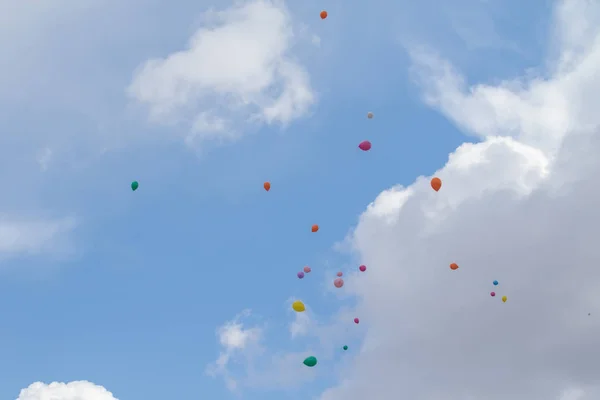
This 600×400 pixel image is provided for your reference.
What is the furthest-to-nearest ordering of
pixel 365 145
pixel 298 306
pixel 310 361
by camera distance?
pixel 365 145 → pixel 298 306 → pixel 310 361

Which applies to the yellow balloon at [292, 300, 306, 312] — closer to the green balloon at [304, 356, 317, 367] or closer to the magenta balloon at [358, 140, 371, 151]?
the green balloon at [304, 356, 317, 367]

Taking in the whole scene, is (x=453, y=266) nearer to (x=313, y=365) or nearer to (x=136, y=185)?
(x=313, y=365)

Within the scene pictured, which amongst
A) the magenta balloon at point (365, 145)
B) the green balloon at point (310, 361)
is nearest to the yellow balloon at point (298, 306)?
the green balloon at point (310, 361)

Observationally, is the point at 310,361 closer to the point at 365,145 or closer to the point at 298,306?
the point at 298,306

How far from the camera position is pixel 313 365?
119 feet

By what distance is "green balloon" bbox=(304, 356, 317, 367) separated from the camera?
1409 inches

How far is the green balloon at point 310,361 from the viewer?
35781 millimetres

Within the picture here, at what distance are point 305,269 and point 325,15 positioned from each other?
43.2ft

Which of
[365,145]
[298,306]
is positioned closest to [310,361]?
[298,306]

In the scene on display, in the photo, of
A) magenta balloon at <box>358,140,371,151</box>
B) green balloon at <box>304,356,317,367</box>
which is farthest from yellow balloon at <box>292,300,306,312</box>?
magenta balloon at <box>358,140,371,151</box>

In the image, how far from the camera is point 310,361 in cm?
3600

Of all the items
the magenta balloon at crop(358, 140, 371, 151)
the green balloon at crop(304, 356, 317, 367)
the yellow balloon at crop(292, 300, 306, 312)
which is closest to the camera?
the green balloon at crop(304, 356, 317, 367)

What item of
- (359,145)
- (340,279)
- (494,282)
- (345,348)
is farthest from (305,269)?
(494,282)

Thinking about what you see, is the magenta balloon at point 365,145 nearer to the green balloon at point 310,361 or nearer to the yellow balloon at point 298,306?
the yellow balloon at point 298,306
